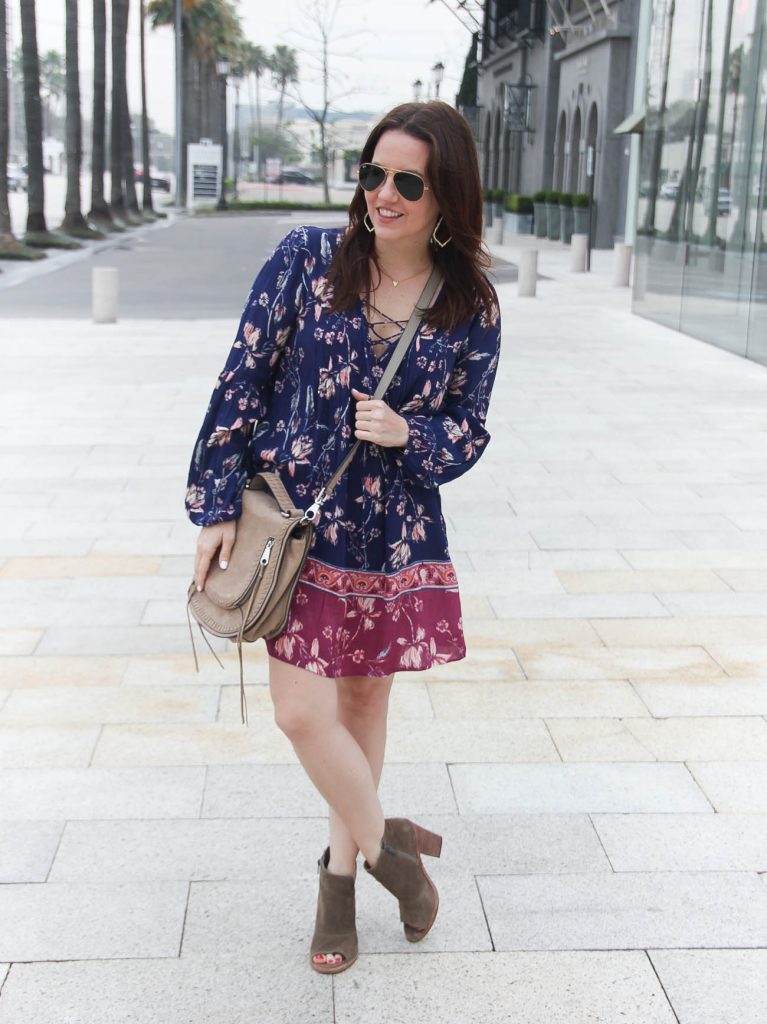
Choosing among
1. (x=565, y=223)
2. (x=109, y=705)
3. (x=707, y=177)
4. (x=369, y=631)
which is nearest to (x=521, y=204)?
(x=565, y=223)

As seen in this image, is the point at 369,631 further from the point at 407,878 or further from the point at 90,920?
the point at 90,920

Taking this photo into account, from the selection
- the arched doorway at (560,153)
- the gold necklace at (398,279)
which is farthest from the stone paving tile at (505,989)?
the arched doorway at (560,153)

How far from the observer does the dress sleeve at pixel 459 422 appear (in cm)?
267

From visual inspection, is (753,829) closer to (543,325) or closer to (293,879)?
(293,879)

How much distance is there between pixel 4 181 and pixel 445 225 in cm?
2474

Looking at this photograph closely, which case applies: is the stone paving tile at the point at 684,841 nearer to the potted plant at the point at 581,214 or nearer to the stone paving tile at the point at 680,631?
the stone paving tile at the point at 680,631

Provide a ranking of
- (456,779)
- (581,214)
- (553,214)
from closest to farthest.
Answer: (456,779), (581,214), (553,214)

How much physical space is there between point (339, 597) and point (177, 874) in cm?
98

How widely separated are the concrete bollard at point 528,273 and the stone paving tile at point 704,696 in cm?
1624

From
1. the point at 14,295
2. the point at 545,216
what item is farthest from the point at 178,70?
the point at 14,295

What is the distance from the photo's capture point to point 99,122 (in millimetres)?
37625

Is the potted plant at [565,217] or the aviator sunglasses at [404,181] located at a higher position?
the aviator sunglasses at [404,181]

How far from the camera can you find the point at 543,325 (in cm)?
1667

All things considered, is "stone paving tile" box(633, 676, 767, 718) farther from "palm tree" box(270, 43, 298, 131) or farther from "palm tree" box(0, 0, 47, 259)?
"palm tree" box(270, 43, 298, 131)
